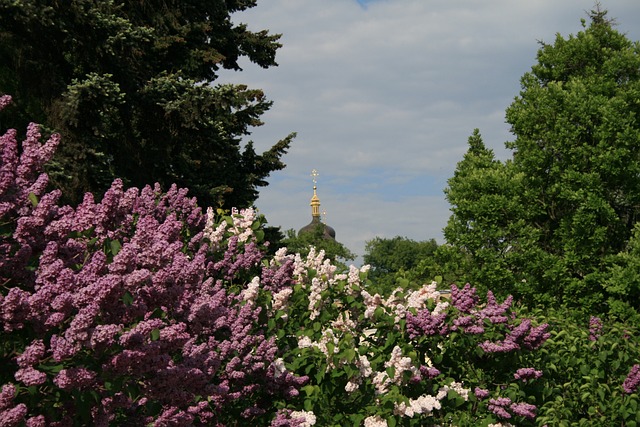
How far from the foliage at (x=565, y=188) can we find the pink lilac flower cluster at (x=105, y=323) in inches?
697

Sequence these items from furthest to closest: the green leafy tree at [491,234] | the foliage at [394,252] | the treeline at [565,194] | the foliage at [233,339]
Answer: the foliage at [394,252] < the green leafy tree at [491,234] < the treeline at [565,194] < the foliage at [233,339]

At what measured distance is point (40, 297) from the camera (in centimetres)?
394

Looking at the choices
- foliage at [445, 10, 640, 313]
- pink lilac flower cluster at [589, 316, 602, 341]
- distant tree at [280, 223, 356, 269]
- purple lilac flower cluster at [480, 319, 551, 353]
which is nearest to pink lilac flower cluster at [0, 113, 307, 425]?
purple lilac flower cluster at [480, 319, 551, 353]

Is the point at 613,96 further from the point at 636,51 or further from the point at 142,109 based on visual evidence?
the point at 142,109

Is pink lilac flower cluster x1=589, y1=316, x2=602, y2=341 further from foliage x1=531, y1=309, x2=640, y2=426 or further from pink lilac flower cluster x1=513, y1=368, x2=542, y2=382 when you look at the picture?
pink lilac flower cluster x1=513, y1=368, x2=542, y2=382

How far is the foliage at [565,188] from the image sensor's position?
2227cm

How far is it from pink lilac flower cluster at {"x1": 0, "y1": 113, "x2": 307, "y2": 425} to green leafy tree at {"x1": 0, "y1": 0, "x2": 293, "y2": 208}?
969 centimetres

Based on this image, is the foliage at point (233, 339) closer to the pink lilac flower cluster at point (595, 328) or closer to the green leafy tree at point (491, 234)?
the pink lilac flower cluster at point (595, 328)

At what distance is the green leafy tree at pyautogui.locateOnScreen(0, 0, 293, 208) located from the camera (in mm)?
14992

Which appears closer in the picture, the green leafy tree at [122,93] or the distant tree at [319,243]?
the green leafy tree at [122,93]

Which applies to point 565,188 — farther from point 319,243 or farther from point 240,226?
point 319,243

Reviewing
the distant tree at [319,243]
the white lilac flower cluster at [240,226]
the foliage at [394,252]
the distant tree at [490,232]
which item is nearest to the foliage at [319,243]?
the distant tree at [319,243]

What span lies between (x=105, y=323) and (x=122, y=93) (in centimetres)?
1130

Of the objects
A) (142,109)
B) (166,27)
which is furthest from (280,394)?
(166,27)
